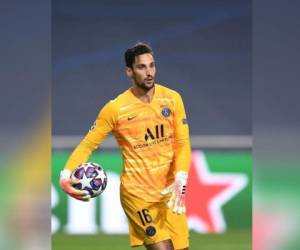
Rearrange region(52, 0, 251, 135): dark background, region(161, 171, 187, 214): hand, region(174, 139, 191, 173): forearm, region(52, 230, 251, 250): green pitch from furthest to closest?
region(52, 230, 251, 250): green pitch < region(52, 0, 251, 135): dark background < region(174, 139, 191, 173): forearm < region(161, 171, 187, 214): hand

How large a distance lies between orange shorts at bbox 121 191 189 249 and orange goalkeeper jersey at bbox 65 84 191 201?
0.05 metres

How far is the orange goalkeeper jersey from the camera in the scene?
18.0 feet

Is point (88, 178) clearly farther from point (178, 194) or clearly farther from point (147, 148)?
point (178, 194)

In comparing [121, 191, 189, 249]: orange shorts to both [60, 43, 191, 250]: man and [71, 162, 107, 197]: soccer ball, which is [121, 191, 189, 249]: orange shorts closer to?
[60, 43, 191, 250]: man

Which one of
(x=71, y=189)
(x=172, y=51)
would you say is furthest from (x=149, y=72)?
(x=172, y=51)

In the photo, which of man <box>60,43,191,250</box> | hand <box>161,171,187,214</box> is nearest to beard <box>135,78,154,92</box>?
man <box>60,43,191,250</box>

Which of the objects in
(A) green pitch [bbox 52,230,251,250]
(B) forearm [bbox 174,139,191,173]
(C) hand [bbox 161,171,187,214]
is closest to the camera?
(C) hand [bbox 161,171,187,214]

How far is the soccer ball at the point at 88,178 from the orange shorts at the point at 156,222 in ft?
0.70

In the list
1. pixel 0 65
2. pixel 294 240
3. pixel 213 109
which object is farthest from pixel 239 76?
pixel 0 65

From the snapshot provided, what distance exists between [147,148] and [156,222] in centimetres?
41

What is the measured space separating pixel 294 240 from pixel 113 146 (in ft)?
4.66

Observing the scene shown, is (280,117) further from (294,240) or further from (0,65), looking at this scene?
(0,65)

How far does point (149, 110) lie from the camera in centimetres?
551

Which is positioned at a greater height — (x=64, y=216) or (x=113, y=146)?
(x=113, y=146)
